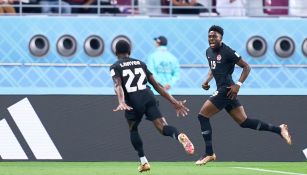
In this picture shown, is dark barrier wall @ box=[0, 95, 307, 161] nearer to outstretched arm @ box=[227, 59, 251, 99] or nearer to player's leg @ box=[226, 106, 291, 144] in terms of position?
player's leg @ box=[226, 106, 291, 144]

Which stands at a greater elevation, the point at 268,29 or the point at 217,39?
the point at 217,39

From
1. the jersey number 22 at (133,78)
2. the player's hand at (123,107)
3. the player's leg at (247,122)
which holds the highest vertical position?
the jersey number 22 at (133,78)

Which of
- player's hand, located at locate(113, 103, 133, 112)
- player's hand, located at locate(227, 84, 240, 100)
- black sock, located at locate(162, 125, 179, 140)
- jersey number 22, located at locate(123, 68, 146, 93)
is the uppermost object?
jersey number 22, located at locate(123, 68, 146, 93)

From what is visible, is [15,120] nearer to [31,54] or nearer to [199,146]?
[199,146]

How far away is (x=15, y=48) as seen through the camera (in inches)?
1062

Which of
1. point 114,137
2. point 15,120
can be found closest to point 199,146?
point 114,137

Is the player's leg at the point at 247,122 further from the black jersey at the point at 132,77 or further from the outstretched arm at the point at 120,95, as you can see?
the outstretched arm at the point at 120,95

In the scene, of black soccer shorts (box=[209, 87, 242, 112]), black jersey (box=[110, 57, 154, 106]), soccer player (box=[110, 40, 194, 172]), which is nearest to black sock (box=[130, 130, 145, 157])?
soccer player (box=[110, 40, 194, 172])

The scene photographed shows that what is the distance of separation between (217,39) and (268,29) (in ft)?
31.9
